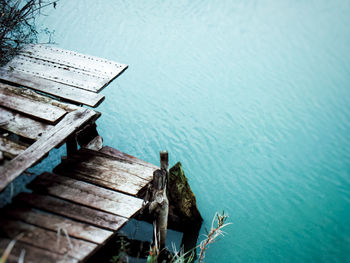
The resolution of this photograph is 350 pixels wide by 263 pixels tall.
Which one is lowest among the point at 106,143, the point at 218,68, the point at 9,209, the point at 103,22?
the point at 9,209

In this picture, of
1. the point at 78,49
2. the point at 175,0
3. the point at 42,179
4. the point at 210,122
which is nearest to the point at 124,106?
the point at 210,122

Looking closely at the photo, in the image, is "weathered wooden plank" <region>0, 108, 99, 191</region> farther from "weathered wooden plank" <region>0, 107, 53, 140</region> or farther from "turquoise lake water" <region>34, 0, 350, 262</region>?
"turquoise lake water" <region>34, 0, 350, 262</region>

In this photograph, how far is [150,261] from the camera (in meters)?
3.28

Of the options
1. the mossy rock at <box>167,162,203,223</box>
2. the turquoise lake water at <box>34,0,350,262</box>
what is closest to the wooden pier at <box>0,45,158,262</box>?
the mossy rock at <box>167,162,203,223</box>

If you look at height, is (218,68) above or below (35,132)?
above

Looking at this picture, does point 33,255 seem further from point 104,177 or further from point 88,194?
point 104,177

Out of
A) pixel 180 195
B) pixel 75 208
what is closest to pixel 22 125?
pixel 75 208

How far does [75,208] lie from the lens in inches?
111

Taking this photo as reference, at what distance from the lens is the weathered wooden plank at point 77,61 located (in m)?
4.47

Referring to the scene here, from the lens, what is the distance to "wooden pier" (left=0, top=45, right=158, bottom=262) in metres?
2.47

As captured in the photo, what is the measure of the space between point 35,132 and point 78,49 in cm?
542

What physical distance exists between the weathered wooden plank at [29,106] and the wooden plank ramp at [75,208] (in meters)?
0.58

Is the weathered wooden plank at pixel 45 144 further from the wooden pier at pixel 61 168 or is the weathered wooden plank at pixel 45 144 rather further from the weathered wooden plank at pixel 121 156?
the weathered wooden plank at pixel 121 156

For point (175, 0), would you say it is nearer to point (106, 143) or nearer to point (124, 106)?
point (124, 106)
